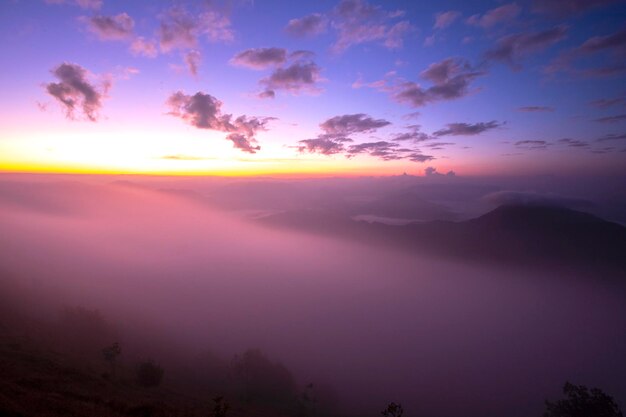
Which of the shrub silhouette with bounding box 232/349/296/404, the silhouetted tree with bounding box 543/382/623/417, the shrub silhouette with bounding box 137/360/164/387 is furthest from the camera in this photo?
the shrub silhouette with bounding box 232/349/296/404

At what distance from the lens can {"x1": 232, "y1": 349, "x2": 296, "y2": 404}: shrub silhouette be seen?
3019 inches

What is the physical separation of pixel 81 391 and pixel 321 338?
14230 cm

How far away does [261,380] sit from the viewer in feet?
258

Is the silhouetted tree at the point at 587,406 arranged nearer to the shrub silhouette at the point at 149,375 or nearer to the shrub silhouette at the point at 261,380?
the shrub silhouette at the point at 261,380

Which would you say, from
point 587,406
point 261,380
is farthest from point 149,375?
point 587,406

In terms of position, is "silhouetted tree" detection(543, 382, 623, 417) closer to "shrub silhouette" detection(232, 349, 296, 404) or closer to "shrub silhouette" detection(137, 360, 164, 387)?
"shrub silhouette" detection(232, 349, 296, 404)

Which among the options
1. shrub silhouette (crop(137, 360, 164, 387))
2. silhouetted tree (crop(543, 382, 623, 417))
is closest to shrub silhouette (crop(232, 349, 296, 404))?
shrub silhouette (crop(137, 360, 164, 387))

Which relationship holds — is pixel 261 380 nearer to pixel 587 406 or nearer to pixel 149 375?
pixel 149 375

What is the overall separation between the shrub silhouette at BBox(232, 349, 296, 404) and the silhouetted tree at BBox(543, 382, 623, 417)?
58601mm

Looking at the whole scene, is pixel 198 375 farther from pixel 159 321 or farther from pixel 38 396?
pixel 159 321

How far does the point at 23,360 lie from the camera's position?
3825cm

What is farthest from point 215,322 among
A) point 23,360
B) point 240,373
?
point 23,360

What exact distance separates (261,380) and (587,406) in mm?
68711

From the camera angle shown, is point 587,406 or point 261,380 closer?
point 587,406
